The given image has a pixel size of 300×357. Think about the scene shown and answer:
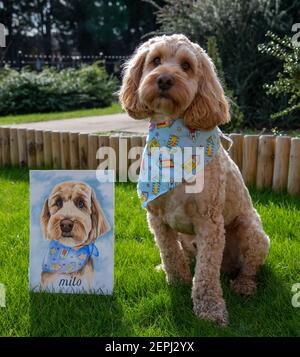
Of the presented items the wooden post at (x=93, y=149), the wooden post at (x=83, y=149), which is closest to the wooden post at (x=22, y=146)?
the wooden post at (x=83, y=149)

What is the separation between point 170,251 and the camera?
3.31 metres

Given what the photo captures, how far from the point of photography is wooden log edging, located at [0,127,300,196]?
17.5 feet

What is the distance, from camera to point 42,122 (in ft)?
39.7

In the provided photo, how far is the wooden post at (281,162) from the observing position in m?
5.30

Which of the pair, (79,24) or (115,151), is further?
(79,24)

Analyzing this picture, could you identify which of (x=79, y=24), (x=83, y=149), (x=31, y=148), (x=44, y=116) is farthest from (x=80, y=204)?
(x=79, y=24)

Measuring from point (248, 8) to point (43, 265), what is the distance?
25.4ft

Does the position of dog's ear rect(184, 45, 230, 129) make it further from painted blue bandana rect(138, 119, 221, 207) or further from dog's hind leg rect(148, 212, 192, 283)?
dog's hind leg rect(148, 212, 192, 283)

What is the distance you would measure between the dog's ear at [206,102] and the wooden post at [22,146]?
4.58 meters

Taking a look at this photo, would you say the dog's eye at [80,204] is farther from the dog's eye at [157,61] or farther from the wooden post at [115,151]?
the wooden post at [115,151]

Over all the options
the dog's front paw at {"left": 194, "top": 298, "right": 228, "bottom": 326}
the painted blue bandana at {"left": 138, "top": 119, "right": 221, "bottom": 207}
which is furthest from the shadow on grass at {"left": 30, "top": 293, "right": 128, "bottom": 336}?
the painted blue bandana at {"left": 138, "top": 119, "right": 221, "bottom": 207}

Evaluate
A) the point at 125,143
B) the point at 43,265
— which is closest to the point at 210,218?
the point at 43,265

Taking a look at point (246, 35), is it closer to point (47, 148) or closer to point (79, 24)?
point (47, 148)

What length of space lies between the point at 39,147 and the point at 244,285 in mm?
4408
